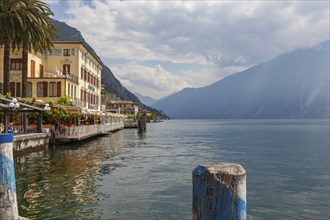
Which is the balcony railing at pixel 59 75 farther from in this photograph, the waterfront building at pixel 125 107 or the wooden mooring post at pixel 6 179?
the waterfront building at pixel 125 107

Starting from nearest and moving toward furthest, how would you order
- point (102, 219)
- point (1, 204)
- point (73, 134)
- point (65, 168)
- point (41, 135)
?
point (1, 204), point (102, 219), point (65, 168), point (41, 135), point (73, 134)

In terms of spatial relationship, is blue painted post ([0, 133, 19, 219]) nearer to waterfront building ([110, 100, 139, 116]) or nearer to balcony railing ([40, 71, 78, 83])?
balcony railing ([40, 71, 78, 83])

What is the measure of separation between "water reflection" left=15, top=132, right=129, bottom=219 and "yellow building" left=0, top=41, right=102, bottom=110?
22.5 metres

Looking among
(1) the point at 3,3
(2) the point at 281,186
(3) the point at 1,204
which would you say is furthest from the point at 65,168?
(1) the point at 3,3

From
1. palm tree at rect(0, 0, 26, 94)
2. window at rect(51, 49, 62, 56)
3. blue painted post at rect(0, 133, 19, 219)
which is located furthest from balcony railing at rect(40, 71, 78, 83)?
blue painted post at rect(0, 133, 19, 219)

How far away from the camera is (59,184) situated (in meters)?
13.2

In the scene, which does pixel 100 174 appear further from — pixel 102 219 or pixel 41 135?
pixel 41 135

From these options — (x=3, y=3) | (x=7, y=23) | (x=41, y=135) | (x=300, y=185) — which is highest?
(x=3, y=3)

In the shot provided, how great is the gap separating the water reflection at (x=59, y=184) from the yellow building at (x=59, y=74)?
22.5m

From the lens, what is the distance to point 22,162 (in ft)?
63.4

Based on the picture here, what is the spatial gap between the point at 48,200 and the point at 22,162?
388 inches

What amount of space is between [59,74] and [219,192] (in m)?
45.9

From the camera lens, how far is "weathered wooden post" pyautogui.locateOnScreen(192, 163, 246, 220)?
2.70 metres

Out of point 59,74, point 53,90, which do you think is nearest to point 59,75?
point 59,74
